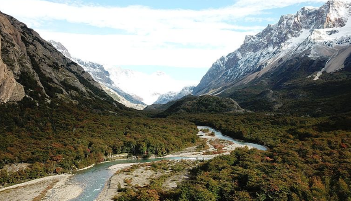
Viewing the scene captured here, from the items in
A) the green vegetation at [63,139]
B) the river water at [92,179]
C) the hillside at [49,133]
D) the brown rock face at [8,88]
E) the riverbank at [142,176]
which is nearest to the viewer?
the river water at [92,179]

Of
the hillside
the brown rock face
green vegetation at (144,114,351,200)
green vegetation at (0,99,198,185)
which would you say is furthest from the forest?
the brown rock face

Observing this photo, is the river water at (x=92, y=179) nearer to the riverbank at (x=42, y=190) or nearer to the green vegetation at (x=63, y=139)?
the riverbank at (x=42, y=190)

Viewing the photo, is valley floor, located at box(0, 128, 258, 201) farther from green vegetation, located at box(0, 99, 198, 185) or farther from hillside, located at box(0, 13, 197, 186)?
hillside, located at box(0, 13, 197, 186)

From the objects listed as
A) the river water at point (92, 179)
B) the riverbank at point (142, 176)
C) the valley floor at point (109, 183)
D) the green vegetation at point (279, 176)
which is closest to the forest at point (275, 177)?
the green vegetation at point (279, 176)

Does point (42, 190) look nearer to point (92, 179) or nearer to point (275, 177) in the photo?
point (92, 179)

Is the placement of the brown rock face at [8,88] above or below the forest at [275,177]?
above

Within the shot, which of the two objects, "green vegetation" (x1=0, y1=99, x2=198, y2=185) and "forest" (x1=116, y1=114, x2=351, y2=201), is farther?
"green vegetation" (x1=0, y1=99, x2=198, y2=185)
